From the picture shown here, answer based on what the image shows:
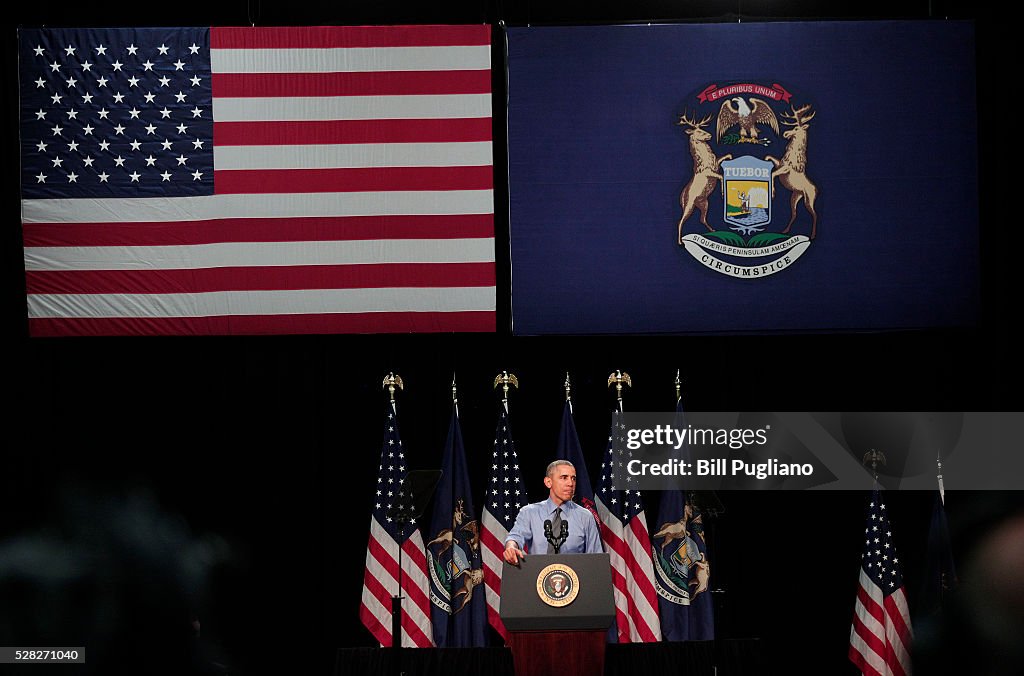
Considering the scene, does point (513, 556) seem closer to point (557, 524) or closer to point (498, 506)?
point (557, 524)

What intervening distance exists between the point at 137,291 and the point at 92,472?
1.28 m

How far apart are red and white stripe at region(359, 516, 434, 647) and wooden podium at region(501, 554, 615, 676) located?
1.99 meters

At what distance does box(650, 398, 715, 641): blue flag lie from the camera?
7930mm

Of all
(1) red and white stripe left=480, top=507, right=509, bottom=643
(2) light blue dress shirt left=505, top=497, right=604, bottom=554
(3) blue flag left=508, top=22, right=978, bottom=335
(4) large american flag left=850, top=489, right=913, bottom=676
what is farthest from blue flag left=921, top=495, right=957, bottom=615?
(1) red and white stripe left=480, top=507, right=509, bottom=643

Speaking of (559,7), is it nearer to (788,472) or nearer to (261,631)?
(788,472)

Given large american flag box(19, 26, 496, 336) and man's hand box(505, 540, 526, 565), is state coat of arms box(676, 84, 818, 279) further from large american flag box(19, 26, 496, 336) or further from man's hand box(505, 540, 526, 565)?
man's hand box(505, 540, 526, 565)

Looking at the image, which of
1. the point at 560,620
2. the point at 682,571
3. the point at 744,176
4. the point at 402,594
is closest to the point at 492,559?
the point at 402,594

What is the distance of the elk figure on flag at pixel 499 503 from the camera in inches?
316

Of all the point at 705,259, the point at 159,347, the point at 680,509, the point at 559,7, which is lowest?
the point at 680,509

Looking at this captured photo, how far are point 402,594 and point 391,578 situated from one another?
0.13 m

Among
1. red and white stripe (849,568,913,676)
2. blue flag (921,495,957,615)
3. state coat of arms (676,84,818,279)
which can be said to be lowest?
red and white stripe (849,568,913,676)

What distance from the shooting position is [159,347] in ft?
27.9

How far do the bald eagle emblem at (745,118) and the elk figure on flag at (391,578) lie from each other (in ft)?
10.7

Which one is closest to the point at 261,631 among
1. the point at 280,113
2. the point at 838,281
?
the point at 280,113
